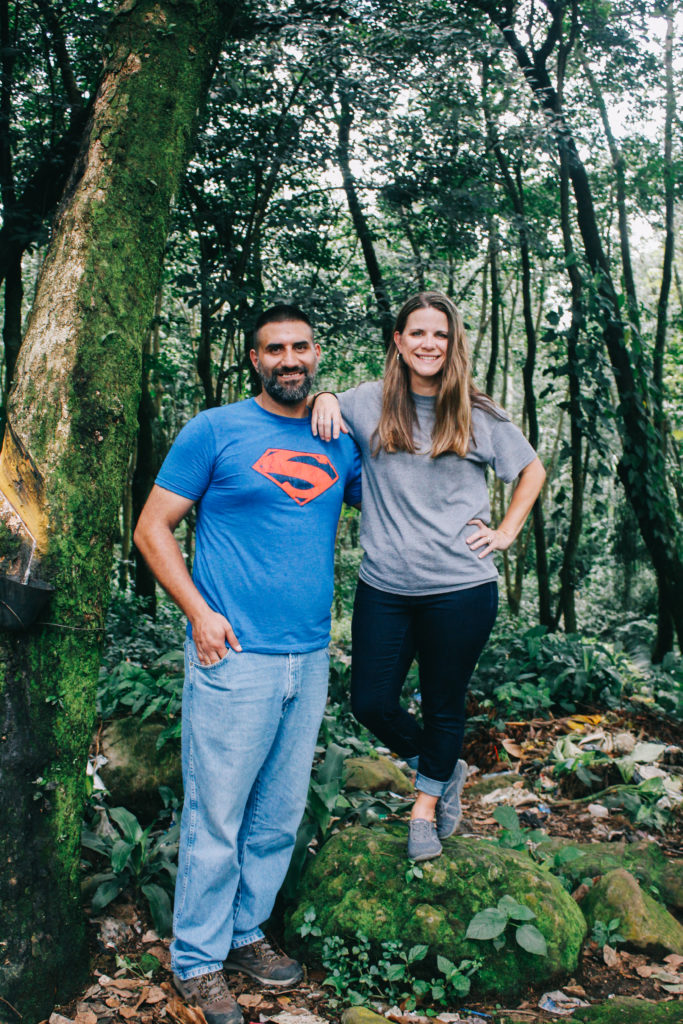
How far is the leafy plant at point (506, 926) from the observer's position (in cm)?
289

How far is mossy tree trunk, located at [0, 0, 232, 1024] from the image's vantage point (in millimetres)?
2568

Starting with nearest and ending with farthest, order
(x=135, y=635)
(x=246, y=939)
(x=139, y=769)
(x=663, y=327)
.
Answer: (x=246, y=939)
(x=139, y=769)
(x=135, y=635)
(x=663, y=327)

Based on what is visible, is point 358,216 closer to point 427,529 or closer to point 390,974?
point 427,529

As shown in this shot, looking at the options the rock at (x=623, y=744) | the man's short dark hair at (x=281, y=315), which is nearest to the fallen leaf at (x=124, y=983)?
the man's short dark hair at (x=281, y=315)

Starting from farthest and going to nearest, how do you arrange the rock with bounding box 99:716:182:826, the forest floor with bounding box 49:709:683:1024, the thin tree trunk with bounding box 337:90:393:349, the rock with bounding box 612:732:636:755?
the thin tree trunk with bounding box 337:90:393:349
the rock with bounding box 612:732:636:755
the rock with bounding box 99:716:182:826
the forest floor with bounding box 49:709:683:1024

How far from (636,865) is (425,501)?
2.32 metres

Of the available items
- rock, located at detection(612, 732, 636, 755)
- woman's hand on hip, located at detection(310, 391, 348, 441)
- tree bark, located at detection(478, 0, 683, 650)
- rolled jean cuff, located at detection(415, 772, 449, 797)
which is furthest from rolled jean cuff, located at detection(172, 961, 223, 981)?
tree bark, located at detection(478, 0, 683, 650)

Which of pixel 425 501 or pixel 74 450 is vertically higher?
pixel 74 450

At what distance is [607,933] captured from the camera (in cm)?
325

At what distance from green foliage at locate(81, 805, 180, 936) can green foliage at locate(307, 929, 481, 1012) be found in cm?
70

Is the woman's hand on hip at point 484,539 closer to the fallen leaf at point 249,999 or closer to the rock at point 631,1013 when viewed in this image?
the rock at point 631,1013

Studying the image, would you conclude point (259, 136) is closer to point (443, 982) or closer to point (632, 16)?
point (632, 16)

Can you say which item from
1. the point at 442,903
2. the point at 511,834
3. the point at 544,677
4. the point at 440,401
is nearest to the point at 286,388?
the point at 440,401

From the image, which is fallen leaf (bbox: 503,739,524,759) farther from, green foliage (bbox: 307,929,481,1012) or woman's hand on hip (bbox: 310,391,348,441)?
woman's hand on hip (bbox: 310,391,348,441)
